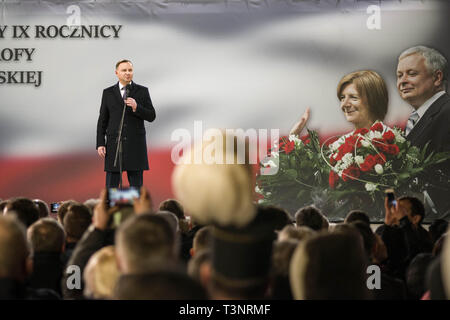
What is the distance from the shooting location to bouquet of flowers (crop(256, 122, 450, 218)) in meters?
6.71

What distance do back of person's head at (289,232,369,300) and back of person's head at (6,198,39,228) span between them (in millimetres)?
1947

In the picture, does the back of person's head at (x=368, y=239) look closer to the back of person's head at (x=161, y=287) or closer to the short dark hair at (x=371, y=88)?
the back of person's head at (x=161, y=287)

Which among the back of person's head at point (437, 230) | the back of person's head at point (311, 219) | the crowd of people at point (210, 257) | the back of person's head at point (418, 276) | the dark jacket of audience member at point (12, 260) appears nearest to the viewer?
the crowd of people at point (210, 257)

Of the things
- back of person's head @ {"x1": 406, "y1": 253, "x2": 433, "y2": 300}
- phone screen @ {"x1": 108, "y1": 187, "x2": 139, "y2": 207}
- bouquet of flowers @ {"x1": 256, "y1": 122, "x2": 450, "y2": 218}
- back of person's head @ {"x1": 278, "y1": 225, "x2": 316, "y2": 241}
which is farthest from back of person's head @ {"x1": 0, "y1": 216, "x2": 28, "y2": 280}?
bouquet of flowers @ {"x1": 256, "y1": 122, "x2": 450, "y2": 218}

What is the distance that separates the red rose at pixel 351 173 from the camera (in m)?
6.80

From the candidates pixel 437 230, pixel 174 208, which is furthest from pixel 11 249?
pixel 437 230

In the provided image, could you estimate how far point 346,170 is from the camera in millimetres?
6816

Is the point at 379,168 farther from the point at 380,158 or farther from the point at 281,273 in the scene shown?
the point at 281,273

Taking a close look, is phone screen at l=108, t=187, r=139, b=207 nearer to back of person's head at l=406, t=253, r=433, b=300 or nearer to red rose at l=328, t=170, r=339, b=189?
back of person's head at l=406, t=253, r=433, b=300

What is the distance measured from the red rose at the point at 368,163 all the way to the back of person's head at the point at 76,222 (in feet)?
13.8

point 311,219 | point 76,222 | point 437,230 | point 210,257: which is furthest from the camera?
point 437,230

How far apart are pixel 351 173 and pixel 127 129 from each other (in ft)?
8.62

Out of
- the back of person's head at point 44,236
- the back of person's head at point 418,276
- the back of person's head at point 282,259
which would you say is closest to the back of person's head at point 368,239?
the back of person's head at point 418,276
